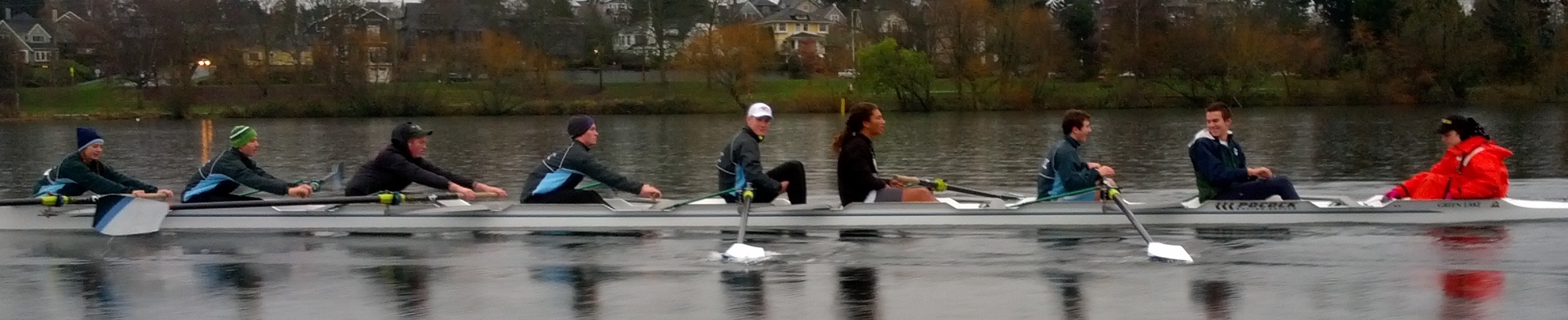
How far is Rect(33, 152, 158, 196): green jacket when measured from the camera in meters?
14.3

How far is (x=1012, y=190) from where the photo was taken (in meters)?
21.2

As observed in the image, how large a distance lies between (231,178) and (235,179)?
0.08m

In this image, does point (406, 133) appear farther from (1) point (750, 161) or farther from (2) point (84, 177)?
(1) point (750, 161)

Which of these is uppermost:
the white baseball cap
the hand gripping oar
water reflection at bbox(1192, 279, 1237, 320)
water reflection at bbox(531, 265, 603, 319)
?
the white baseball cap

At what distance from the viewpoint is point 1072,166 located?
1314 cm

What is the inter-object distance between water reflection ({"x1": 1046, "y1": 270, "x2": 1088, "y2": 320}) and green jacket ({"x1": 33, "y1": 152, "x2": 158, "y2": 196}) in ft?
28.4

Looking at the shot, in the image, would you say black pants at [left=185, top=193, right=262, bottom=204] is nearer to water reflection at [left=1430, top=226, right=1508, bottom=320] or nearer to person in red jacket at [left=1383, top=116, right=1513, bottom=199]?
water reflection at [left=1430, top=226, right=1508, bottom=320]

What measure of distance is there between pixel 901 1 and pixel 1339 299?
5908 centimetres

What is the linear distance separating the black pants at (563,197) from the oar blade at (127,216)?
10.5ft

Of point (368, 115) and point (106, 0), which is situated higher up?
point (106, 0)

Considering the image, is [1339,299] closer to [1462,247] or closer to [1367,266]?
[1367,266]

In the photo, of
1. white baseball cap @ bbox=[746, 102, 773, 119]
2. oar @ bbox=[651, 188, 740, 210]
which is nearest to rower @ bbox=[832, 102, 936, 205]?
white baseball cap @ bbox=[746, 102, 773, 119]

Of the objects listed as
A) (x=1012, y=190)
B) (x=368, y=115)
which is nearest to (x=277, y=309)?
(x=1012, y=190)

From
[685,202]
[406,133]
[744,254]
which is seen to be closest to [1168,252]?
[744,254]
